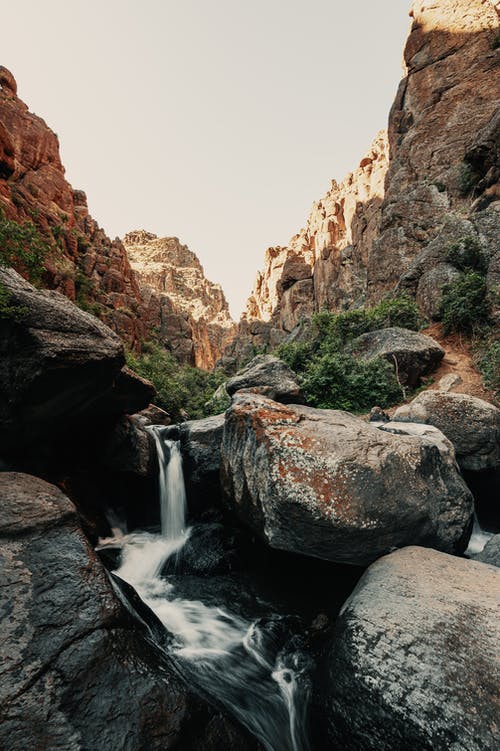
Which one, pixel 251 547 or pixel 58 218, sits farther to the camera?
pixel 58 218

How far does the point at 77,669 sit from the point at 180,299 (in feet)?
298

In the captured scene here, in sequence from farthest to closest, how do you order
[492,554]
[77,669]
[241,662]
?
[492,554] → [241,662] → [77,669]

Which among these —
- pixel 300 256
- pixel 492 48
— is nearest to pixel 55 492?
pixel 492 48

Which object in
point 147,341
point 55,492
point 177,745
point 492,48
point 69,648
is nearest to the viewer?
point 177,745

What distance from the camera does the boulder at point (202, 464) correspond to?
8.57 meters

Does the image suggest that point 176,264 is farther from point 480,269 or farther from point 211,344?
point 480,269

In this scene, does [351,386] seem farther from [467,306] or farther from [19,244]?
[19,244]

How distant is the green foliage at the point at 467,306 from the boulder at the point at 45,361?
1423 cm

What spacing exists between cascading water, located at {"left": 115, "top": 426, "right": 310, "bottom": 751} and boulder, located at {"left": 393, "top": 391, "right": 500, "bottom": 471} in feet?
18.2

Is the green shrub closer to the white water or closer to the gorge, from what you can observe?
the gorge

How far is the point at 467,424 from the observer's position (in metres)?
7.70

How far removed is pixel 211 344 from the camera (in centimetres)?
8094

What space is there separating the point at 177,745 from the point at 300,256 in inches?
2272

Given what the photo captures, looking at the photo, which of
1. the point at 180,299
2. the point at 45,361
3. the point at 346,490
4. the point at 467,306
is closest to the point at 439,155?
the point at 467,306
